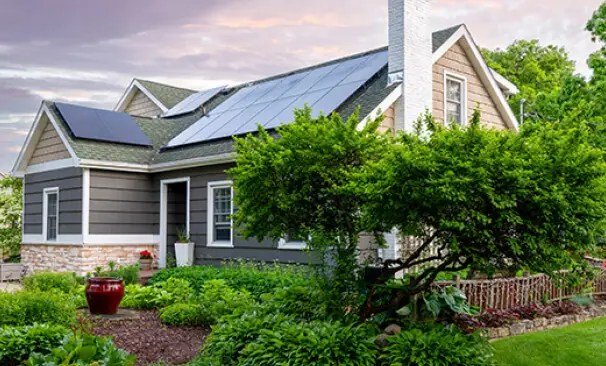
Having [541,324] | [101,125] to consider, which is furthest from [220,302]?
[101,125]

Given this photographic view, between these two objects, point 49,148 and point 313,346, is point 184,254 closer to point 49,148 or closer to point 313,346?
point 49,148

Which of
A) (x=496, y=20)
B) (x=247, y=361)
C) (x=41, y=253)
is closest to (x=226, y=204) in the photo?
(x=41, y=253)

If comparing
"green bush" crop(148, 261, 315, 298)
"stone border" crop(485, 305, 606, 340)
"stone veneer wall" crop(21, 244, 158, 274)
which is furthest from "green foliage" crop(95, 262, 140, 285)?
"stone border" crop(485, 305, 606, 340)

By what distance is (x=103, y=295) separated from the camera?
381 inches

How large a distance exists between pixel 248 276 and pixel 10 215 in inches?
609

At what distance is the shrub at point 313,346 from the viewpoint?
5.64 meters

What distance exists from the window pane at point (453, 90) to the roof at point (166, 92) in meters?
9.86

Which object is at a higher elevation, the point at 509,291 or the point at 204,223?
the point at 204,223

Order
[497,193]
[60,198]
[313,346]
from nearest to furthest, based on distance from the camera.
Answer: [497,193] < [313,346] < [60,198]

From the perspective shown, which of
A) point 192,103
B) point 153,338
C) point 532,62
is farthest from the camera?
point 532,62

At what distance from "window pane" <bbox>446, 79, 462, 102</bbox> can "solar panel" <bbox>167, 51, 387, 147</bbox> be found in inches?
67.0

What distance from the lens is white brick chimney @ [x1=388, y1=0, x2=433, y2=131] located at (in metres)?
12.1

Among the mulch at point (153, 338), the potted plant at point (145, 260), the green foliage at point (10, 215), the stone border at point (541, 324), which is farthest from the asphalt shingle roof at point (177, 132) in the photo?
the green foliage at point (10, 215)

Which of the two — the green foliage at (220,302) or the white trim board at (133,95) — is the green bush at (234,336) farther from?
the white trim board at (133,95)
